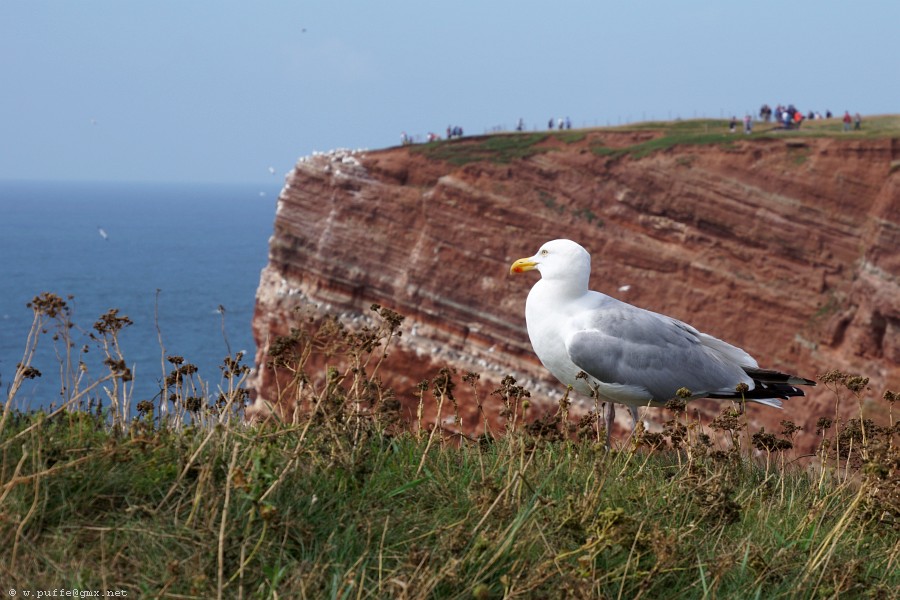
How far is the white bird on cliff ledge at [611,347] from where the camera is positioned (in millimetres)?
6832

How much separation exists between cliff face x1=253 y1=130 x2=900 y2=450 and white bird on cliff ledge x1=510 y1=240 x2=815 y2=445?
25.5 metres

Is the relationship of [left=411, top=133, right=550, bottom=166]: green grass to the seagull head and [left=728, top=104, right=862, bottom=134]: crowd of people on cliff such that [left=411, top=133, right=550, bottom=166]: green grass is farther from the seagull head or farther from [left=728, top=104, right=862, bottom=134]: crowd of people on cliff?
the seagull head

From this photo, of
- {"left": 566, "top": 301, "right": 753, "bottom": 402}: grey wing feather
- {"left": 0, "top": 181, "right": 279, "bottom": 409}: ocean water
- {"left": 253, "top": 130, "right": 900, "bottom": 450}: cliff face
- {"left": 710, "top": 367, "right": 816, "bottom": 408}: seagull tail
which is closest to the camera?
{"left": 566, "top": 301, "right": 753, "bottom": 402}: grey wing feather

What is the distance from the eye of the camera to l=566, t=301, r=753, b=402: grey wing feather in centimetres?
680

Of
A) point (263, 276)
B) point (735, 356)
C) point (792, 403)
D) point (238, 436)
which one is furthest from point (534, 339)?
point (263, 276)

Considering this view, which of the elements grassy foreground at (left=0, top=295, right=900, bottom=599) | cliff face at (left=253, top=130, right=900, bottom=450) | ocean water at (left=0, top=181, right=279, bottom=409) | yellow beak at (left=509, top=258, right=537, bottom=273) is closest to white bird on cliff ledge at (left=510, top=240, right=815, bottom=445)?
yellow beak at (left=509, top=258, right=537, bottom=273)

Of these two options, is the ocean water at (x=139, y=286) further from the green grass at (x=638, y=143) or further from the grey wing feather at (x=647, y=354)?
the grey wing feather at (x=647, y=354)

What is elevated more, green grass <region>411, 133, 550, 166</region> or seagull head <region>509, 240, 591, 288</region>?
green grass <region>411, 133, 550, 166</region>

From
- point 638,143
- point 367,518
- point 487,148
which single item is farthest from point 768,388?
point 487,148

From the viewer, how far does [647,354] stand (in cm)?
709

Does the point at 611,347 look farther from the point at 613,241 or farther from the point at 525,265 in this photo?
the point at 613,241

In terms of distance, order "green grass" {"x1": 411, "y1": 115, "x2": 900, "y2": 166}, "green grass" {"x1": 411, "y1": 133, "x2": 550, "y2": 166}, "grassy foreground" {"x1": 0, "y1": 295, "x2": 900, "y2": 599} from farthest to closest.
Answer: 1. "green grass" {"x1": 411, "y1": 133, "x2": 550, "y2": 166}
2. "green grass" {"x1": 411, "y1": 115, "x2": 900, "y2": 166}
3. "grassy foreground" {"x1": 0, "y1": 295, "x2": 900, "y2": 599}

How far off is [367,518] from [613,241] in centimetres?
3310

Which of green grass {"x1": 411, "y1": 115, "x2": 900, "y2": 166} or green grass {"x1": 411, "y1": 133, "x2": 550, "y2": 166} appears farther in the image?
green grass {"x1": 411, "y1": 133, "x2": 550, "y2": 166}
